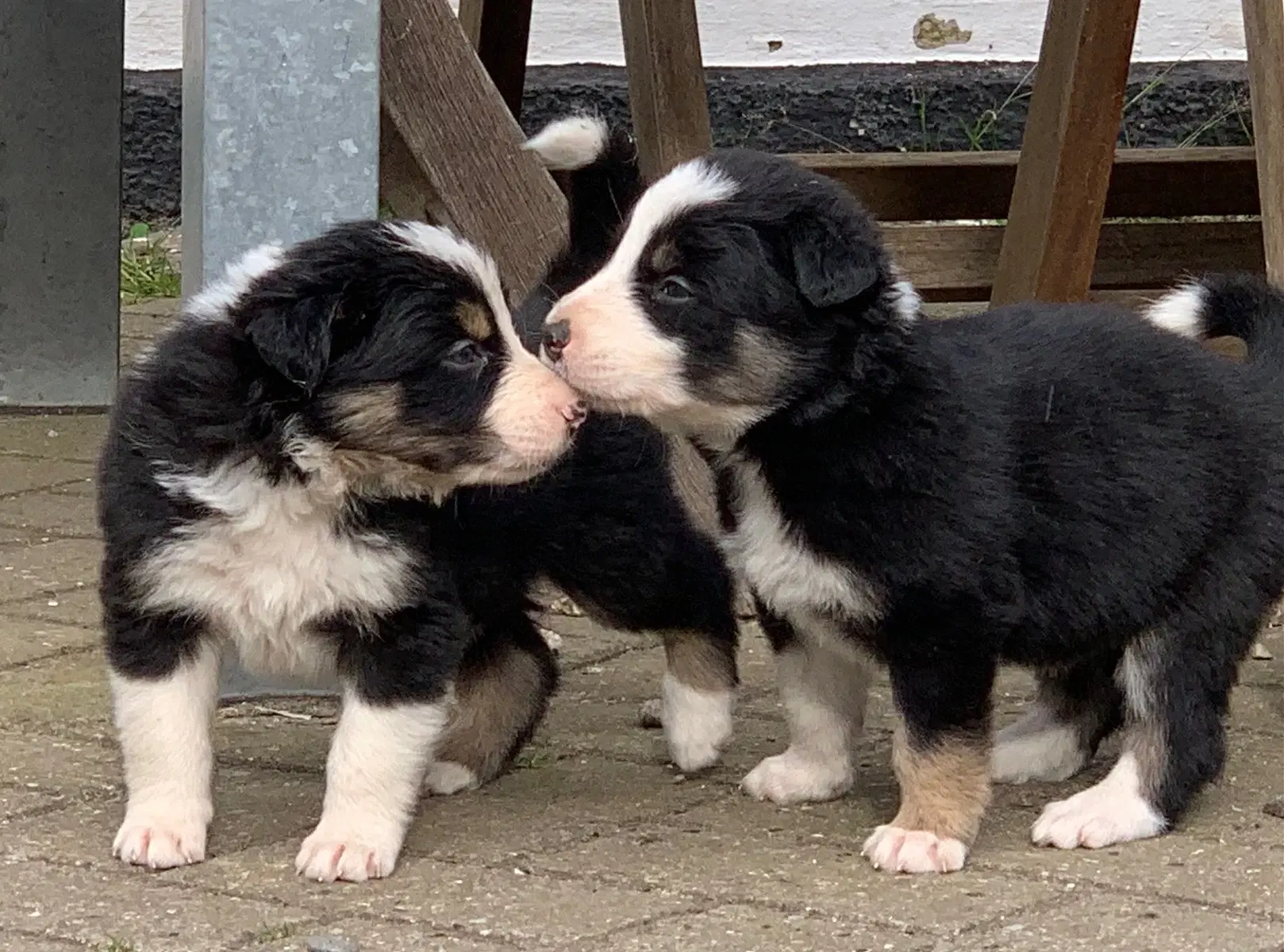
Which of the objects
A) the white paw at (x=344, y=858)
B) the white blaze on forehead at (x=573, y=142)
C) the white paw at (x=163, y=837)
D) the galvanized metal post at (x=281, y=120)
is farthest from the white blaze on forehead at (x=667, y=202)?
the white paw at (x=163, y=837)

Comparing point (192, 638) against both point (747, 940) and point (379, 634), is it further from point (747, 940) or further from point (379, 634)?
point (747, 940)

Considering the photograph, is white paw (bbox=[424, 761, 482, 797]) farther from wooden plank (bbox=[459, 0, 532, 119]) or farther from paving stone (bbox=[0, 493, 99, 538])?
wooden plank (bbox=[459, 0, 532, 119])

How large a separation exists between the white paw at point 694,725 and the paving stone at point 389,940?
3.13ft

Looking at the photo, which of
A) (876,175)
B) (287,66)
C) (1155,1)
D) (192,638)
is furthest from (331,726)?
(1155,1)

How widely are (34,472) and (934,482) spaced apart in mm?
3449

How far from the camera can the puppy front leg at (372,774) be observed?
127 inches

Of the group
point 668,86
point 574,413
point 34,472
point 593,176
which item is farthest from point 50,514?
point 574,413

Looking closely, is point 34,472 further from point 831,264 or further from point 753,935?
point 753,935

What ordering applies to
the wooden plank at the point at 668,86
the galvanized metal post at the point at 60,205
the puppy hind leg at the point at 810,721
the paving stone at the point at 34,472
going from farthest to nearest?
1. the galvanized metal post at the point at 60,205
2. the paving stone at the point at 34,472
3. the wooden plank at the point at 668,86
4. the puppy hind leg at the point at 810,721

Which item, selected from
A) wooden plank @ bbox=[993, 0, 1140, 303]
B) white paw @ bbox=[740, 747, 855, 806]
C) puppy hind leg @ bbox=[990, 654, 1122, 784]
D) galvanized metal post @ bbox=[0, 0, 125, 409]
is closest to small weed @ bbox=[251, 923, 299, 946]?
white paw @ bbox=[740, 747, 855, 806]

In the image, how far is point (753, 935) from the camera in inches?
116

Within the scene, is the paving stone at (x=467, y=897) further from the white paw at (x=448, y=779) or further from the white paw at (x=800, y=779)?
the white paw at (x=800, y=779)

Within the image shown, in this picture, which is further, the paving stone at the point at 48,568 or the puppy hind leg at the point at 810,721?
the paving stone at the point at 48,568

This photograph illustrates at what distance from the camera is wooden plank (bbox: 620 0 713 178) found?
203 inches
